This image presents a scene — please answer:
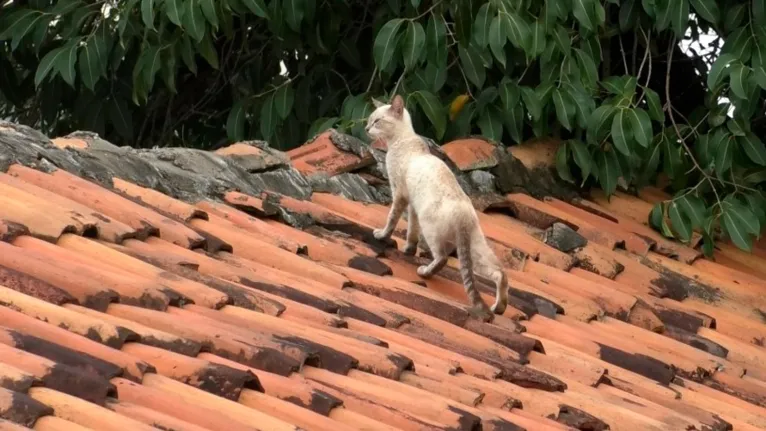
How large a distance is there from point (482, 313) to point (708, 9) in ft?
7.89

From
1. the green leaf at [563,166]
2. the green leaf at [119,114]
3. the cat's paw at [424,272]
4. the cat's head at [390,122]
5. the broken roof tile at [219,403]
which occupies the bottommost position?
the broken roof tile at [219,403]

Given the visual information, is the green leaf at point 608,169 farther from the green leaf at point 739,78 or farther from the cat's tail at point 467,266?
the cat's tail at point 467,266

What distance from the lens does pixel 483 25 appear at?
677 cm

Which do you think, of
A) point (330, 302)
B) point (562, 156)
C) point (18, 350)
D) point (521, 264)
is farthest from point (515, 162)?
point (18, 350)

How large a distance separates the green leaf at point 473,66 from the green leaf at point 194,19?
121cm

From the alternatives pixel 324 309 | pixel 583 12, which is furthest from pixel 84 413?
pixel 583 12

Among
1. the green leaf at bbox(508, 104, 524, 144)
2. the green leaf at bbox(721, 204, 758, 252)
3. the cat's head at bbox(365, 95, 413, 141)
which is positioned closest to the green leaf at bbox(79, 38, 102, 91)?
the cat's head at bbox(365, 95, 413, 141)

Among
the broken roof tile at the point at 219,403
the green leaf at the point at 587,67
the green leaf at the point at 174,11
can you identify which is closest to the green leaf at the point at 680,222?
the green leaf at the point at 587,67

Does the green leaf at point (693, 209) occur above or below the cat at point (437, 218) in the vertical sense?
above

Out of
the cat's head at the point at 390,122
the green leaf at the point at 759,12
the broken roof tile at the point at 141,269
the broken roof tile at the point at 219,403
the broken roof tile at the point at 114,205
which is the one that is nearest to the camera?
the broken roof tile at the point at 219,403

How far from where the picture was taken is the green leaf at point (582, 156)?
6961mm

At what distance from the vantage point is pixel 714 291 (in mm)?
6484

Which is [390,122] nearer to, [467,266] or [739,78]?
[467,266]

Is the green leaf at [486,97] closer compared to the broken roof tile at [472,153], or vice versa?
the broken roof tile at [472,153]
